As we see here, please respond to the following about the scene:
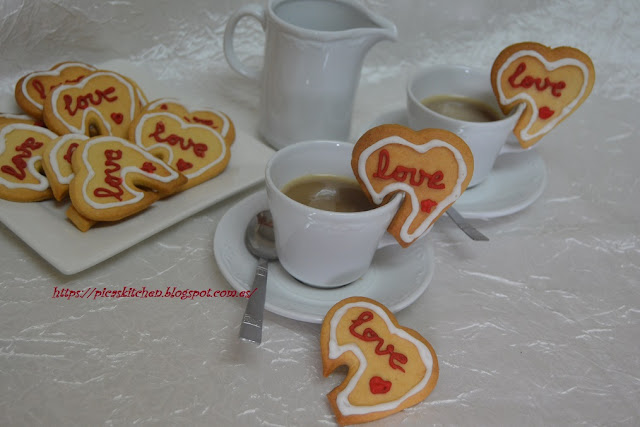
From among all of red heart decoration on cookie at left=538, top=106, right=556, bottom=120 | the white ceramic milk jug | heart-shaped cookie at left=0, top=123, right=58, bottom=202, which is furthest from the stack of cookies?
red heart decoration on cookie at left=538, top=106, right=556, bottom=120

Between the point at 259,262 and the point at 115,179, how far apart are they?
11.1 inches

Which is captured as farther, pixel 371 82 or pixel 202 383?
pixel 371 82

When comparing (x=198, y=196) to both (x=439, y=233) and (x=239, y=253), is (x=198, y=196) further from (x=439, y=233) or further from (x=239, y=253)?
(x=439, y=233)

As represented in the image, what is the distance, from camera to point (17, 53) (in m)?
1.41

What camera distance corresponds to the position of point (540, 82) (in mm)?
1133

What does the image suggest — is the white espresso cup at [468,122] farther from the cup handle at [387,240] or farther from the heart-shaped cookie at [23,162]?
the heart-shaped cookie at [23,162]

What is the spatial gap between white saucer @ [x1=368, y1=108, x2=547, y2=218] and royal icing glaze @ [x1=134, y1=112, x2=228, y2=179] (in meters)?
0.36

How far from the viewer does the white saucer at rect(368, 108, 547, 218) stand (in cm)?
113

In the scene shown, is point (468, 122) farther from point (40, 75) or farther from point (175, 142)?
point (40, 75)

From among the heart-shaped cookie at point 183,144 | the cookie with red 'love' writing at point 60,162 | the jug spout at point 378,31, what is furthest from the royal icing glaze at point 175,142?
the jug spout at point 378,31

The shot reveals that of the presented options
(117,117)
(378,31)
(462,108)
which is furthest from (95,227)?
(462,108)

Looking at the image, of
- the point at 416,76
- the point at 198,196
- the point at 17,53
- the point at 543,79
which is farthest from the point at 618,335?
the point at 17,53

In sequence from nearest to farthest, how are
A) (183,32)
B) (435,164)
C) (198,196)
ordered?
1. (435,164)
2. (198,196)
3. (183,32)

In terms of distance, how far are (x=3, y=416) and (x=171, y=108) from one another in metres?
0.65
